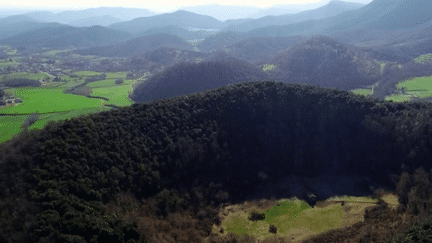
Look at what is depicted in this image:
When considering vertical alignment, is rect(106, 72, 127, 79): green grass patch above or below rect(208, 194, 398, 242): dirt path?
above

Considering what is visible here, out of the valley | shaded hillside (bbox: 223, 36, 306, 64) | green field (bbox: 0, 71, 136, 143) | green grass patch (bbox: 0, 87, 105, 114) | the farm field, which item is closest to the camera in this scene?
the valley

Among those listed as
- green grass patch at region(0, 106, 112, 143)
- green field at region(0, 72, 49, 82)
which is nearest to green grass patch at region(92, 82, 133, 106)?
green grass patch at region(0, 106, 112, 143)

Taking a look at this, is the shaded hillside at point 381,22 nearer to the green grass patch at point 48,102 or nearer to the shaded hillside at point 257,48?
the shaded hillside at point 257,48

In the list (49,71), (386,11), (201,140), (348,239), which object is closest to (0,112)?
(201,140)

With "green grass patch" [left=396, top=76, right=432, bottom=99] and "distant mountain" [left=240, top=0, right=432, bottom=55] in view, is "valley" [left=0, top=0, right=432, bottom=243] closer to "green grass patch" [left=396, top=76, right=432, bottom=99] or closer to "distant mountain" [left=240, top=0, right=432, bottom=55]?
"green grass patch" [left=396, top=76, right=432, bottom=99]

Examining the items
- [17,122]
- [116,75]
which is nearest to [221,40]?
[116,75]

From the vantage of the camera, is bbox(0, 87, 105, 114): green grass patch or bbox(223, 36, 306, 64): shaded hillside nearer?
bbox(0, 87, 105, 114): green grass patch

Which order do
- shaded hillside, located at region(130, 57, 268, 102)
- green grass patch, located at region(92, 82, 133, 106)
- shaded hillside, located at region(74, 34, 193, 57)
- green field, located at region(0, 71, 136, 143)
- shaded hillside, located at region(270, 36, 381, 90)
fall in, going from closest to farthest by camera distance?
green field, located at region(0, 71, 136, 143) → green grass patch, located at region(92, 82, 133, 106) → shaded hillside, located at region(130, 57, 268, 102) → shaded hillside, located at region(270, 36, 381, 90) → shaded hillside, located at region(74, 34, 193, 57)
